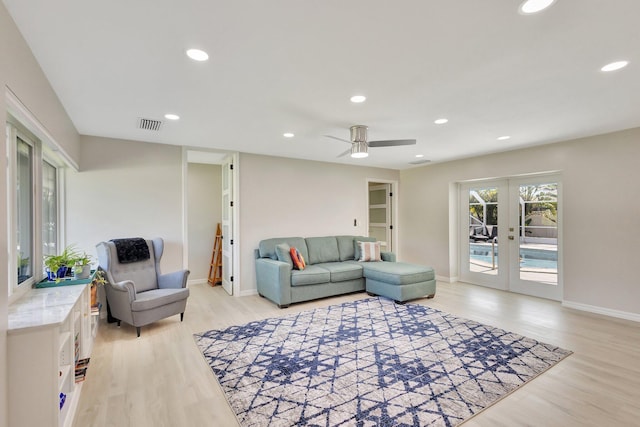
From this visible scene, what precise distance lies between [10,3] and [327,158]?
175 inches

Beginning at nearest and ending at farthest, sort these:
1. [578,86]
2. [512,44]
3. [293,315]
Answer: [512,44] < [578,86] < [293,315]

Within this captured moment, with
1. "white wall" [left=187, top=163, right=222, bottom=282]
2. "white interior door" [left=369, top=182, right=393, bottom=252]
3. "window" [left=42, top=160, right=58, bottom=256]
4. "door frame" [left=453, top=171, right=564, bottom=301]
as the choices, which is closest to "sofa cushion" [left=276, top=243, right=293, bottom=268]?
"white wall" [left=187, top=163, right=222, bottom=282]

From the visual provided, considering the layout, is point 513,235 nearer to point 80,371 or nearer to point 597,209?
point 597,209

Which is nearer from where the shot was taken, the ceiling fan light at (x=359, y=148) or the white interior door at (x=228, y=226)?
the ceiling fan light at (x=359, y=148)

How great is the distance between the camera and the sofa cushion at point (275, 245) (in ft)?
16.4

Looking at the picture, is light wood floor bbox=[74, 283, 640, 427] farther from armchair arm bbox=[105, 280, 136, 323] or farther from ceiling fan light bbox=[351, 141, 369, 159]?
ceiling fan light bbox=[351, 141, 369, 159]

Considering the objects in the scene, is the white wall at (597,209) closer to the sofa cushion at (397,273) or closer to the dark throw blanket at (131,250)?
the sofa cushion at (397,273)

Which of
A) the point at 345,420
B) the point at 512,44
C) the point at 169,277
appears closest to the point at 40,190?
the point at 169,277

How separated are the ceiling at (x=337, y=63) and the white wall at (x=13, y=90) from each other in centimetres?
8

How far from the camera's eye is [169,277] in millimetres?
3977

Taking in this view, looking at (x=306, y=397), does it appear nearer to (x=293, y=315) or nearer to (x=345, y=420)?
(x=345, y=420)

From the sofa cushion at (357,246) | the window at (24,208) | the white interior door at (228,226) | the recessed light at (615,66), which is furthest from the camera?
the sofa cushion at (357,246)

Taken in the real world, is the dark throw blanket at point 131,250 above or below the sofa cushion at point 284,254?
above

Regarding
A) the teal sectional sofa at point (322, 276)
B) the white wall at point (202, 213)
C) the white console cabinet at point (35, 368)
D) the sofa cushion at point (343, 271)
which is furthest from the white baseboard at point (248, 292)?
the white console cabinet at point (35, 368)
